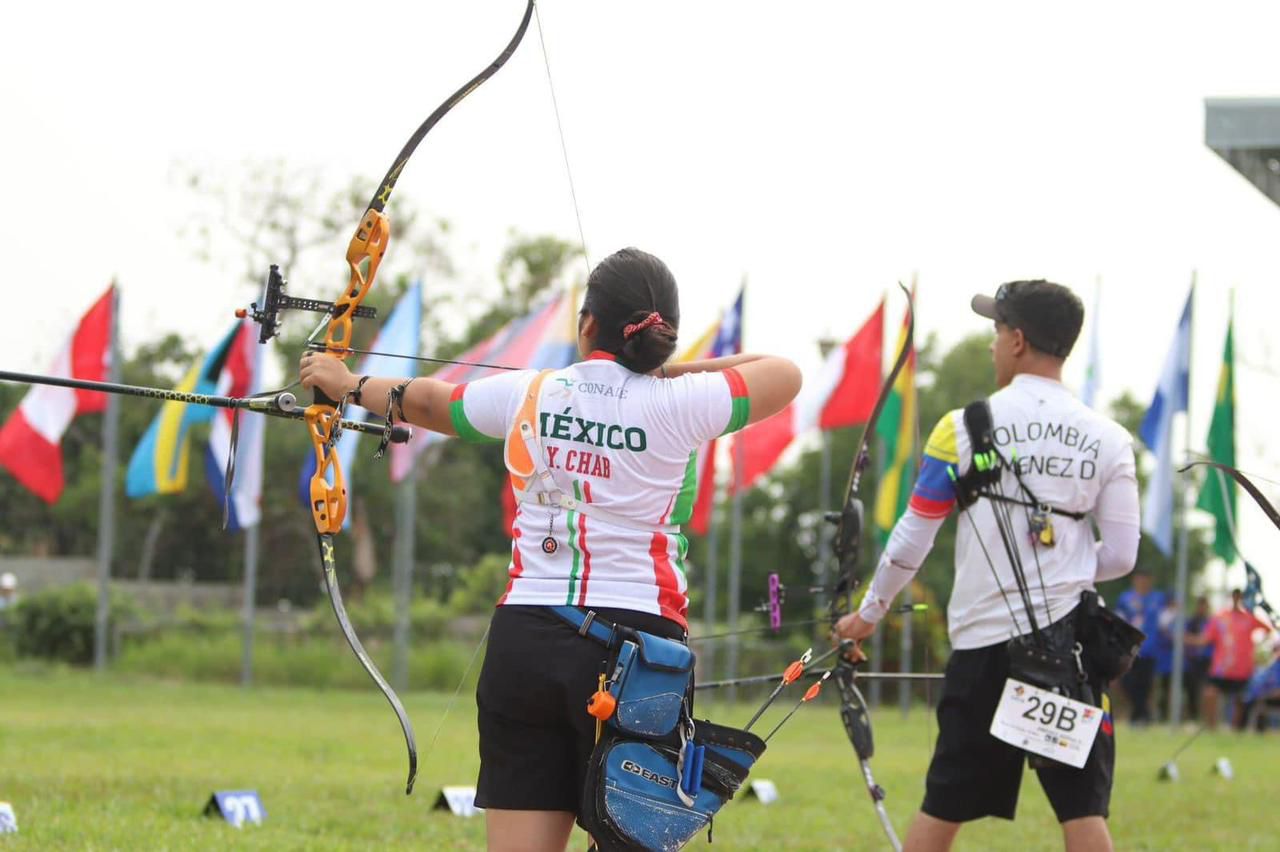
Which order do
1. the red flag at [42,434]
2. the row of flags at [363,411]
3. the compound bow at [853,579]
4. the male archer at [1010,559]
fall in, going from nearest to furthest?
the male archer at [1010,559]
the compound bow at [853,579]
the red flag at [42,434]
the row of flags at [363,411]

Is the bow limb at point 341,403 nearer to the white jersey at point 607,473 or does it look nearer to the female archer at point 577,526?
the female archer at point 577,526

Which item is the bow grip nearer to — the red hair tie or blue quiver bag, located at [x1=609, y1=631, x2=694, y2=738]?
the red hair tie

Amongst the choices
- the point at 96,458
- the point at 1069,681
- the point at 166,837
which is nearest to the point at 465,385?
the point at 1069,681

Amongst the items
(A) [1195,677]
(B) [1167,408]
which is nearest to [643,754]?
(B) [1167,408]

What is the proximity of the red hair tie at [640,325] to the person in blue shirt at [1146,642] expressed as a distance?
1840 centimetres

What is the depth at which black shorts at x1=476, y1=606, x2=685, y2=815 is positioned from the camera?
3.48 m

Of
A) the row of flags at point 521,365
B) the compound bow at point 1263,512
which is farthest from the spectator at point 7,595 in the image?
the compound bow at point 1263,512

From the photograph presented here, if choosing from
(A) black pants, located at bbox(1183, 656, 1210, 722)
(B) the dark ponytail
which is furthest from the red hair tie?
→ (A) black pants, located at bbox(1183, 656, 1210, 722)

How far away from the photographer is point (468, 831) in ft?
24.1

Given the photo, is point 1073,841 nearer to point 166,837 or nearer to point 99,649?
point 166,837

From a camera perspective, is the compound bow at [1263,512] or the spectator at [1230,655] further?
the spectator at [1230,655]

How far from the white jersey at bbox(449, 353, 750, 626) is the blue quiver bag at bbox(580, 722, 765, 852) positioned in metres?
0.29

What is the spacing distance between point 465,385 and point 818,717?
62.4ft

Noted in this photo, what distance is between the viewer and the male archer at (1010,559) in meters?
4.63
